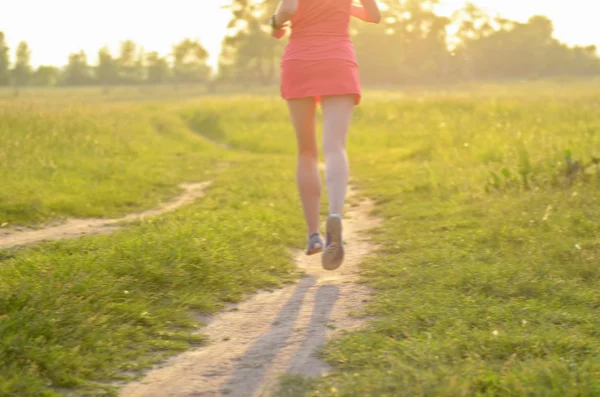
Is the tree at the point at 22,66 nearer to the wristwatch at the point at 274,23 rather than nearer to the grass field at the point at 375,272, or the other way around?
the grass field at the point at 375,272

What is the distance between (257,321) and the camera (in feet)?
12.4

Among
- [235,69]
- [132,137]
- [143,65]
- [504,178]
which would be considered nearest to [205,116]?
[132,137]

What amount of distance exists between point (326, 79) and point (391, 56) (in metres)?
50.7

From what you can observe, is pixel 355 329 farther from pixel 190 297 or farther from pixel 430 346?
pixel 190 297

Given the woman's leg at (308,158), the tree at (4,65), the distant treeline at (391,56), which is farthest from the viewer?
the tree at (4,65)

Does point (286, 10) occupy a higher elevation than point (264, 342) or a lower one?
higher

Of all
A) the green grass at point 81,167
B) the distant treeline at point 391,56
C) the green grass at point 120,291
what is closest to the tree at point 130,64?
the distant treeline at point 391,56

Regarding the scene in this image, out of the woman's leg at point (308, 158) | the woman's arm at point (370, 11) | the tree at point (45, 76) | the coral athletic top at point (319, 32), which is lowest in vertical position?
the woman's leg at point (308, 158)

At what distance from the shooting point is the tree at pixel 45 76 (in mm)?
82338

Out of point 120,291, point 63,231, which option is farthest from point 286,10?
point 63,231

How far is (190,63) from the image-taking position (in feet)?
305

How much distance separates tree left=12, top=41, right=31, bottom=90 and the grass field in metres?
66.3

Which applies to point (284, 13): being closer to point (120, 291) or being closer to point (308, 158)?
point (308, 158)

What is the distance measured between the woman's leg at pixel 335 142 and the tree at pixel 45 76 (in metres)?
82.9
